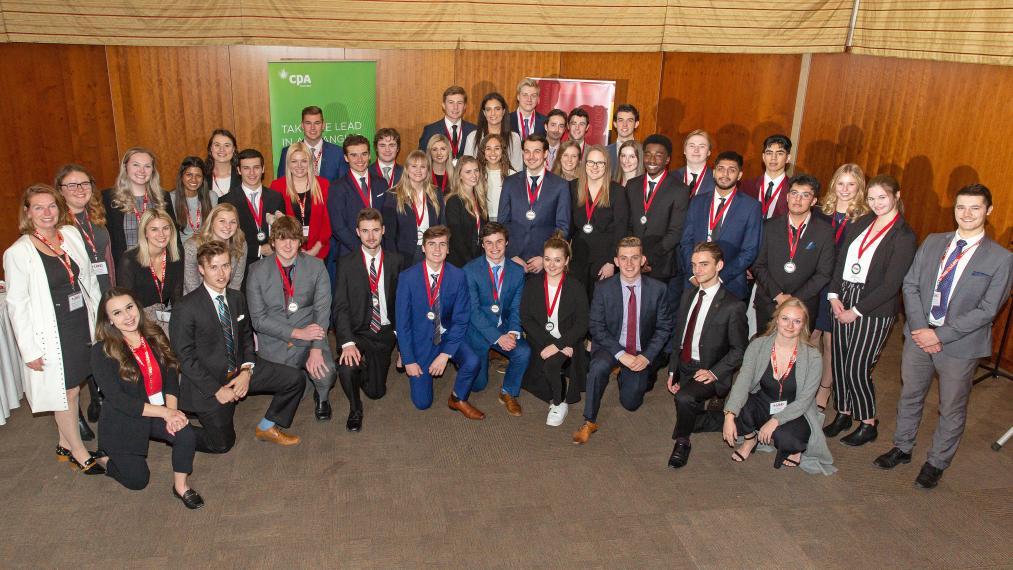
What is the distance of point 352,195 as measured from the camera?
5.46 metres

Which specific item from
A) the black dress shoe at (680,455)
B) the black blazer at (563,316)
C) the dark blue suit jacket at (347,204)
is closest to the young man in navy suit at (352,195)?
the dark blue suit jacket at (347,204)

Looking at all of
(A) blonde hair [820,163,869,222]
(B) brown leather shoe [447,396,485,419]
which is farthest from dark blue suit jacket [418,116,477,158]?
(A) blonde hair [820,163,869,222]

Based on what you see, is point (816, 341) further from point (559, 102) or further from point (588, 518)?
point (559, 102)

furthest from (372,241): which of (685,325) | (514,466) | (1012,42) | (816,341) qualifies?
(1012,42)

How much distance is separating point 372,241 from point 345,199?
79cm

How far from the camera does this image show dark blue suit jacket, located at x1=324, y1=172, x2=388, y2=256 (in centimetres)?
546

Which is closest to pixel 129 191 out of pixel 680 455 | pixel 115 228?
pixel 115 228

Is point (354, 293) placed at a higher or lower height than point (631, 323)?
higher

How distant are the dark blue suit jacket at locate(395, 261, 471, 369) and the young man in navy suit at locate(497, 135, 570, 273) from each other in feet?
2.13

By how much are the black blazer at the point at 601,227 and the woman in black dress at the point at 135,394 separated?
9.49 ft

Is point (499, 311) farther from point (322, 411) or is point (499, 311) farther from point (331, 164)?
point (331, 164)

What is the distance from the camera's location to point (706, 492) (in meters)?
4.16

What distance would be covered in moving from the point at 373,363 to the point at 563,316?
1.31 metres

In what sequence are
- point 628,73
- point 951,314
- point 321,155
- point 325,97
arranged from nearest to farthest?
point 951,314
point 321,155
point 325,97
point 628,73
